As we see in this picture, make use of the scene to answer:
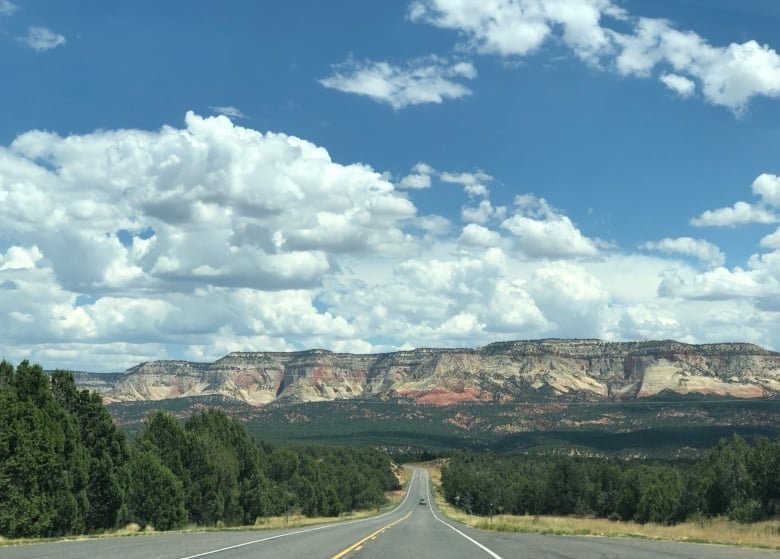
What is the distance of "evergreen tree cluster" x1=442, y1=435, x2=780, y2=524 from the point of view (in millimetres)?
84000

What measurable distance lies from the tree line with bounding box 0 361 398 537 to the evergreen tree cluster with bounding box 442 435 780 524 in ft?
159

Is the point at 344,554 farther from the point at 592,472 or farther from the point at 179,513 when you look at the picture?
the point at 592,472

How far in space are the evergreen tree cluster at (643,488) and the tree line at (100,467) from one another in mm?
48362

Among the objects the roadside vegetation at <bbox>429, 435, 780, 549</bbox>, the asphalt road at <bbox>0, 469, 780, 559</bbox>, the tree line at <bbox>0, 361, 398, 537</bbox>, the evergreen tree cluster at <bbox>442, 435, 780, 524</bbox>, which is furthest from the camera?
the evergreen tree cluster at <bbox>442, 435, 780, 524</bbox>

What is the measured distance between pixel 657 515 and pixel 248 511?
53.7 metres

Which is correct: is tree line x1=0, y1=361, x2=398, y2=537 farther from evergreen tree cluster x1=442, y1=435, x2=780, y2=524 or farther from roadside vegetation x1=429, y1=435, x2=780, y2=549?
evergreen tree cluster x1=442, y1=435, x2=780, y2=524

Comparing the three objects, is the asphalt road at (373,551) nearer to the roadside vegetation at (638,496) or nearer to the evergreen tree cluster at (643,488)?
the roadside vegetation at (638,496)

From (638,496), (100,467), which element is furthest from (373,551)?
(638,496)

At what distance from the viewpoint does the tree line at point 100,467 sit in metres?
36.8

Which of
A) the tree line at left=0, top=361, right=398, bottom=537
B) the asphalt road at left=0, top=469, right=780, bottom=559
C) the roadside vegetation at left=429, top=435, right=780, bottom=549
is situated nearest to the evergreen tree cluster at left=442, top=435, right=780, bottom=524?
the roadside vegetation at left=429, top=435, right=780, bottom=549

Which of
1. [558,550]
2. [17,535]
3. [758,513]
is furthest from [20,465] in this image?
[758,513]

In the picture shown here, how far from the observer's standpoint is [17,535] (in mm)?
35375

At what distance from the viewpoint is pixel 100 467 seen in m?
47.1

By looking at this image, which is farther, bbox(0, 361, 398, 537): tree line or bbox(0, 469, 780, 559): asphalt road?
bbox(0, 361, 398, 537): tree line
